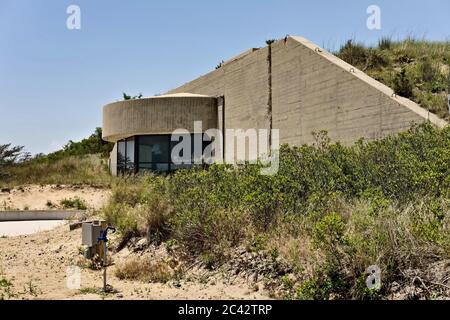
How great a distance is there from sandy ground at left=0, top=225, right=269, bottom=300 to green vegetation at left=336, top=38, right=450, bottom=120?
7.01 metres

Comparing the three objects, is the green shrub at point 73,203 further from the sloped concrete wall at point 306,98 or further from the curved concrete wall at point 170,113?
the sloped concrete wall at point 306,98

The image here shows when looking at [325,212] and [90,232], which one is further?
[90,232]

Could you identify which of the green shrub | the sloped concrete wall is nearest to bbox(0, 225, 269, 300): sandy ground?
the sloped concrete wall

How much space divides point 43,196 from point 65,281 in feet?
49.4

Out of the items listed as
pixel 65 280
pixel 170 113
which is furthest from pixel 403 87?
pixel 170 113

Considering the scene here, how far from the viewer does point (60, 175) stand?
25078mm

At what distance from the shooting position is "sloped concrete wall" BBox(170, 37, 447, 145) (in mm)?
11445

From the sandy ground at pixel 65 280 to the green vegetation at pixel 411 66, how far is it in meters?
6.99

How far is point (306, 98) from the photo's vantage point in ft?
47.8

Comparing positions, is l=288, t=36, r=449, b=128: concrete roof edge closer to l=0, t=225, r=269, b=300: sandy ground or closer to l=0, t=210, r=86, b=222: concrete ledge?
l=0, t=225, r=269, b=300: sandy ground

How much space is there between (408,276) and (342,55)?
40.3 ft

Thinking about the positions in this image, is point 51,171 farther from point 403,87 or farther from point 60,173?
point 403,87
